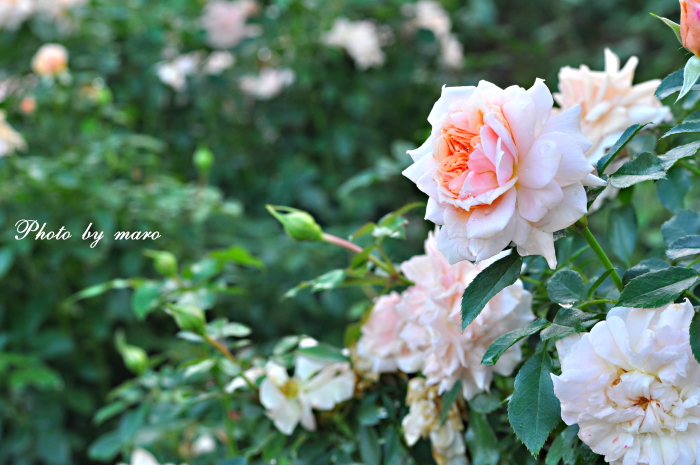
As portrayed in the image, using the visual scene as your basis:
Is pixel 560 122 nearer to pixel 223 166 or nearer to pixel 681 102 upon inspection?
pixel 681 102

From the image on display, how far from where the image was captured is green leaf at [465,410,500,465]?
55 cm

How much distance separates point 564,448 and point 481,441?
0.29 ft

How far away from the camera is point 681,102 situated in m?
0.63

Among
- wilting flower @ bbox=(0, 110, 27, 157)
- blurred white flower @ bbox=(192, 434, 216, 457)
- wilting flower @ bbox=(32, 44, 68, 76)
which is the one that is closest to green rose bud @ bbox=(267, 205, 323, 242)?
blurred white flower @ bbox=(192, 434, 216, 457)

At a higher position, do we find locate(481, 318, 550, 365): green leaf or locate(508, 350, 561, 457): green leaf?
locate(481, 318, 550, 365): green leaf

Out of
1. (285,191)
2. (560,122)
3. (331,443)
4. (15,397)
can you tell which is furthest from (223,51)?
(560,122)

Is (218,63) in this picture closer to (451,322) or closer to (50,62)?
(50,62)

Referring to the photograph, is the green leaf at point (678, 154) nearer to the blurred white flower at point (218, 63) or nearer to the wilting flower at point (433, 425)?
the wilting flower at point (433, 425)

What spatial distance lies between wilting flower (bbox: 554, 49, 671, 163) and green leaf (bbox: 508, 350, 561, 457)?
0.75ft

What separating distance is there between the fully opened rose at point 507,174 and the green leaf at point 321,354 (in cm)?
26

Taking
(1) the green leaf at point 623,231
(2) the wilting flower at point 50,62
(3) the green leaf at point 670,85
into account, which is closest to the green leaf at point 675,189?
(1) the green leaf at point 623,231

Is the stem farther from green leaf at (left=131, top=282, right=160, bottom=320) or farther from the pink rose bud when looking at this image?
green leaf at (left=131, top=282, right=160, bottom=320)

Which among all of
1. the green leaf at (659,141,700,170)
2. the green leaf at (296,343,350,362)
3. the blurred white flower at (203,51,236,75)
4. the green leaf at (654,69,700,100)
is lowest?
the blurred white flower at (203,51,236,75)

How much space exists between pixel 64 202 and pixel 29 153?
330 mm
